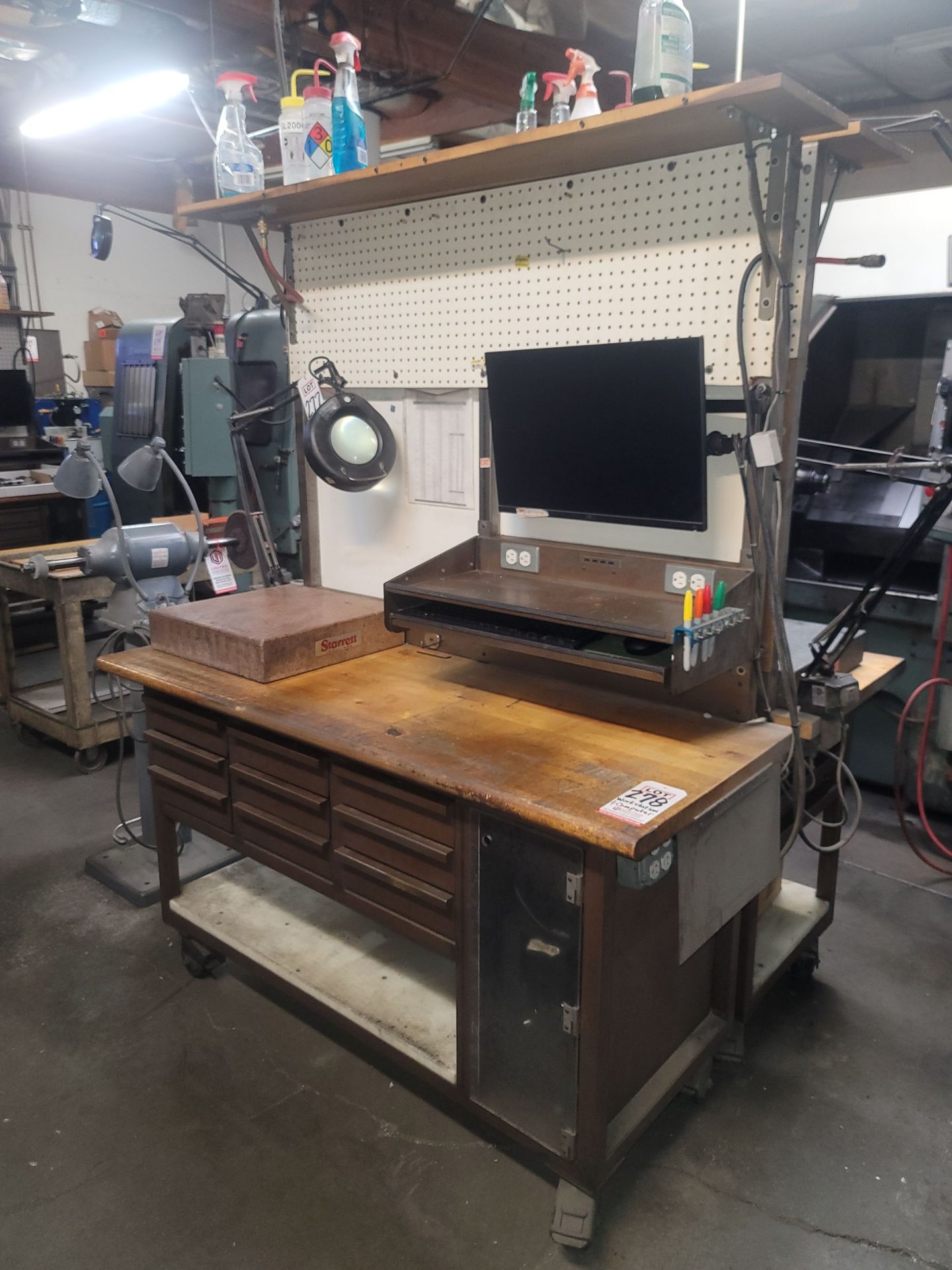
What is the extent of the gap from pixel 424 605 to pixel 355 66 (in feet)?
3.73

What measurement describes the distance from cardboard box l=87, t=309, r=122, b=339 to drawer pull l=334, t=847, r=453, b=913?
20.2ft

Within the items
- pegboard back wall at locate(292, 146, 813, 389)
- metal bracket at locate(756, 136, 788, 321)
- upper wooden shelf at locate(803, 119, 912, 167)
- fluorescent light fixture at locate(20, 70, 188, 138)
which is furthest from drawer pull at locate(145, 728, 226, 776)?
fluorescent light fixture at locate(20, 70, 188, 138)

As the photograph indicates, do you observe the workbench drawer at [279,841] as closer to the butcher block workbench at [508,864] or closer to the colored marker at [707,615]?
the butcher block workbench at [508,864]

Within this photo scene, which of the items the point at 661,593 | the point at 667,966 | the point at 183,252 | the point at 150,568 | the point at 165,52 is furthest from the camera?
the point at 183,252

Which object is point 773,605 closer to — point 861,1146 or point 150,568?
point 861,1146

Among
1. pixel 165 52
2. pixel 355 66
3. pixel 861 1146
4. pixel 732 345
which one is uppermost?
pixel 165 52

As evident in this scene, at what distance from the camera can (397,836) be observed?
5.03 ft

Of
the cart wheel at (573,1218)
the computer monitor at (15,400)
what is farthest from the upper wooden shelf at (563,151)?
the computer monitor at (15,400)

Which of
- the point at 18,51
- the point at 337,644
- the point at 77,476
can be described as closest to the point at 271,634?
the point at 337,644

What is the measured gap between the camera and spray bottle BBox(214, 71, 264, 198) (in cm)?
198

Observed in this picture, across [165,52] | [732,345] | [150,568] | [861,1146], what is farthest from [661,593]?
[165,52]

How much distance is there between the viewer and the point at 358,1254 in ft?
4.70

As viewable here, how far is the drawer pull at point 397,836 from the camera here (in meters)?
1.47

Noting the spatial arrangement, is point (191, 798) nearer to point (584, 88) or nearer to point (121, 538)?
point (121, 538)
